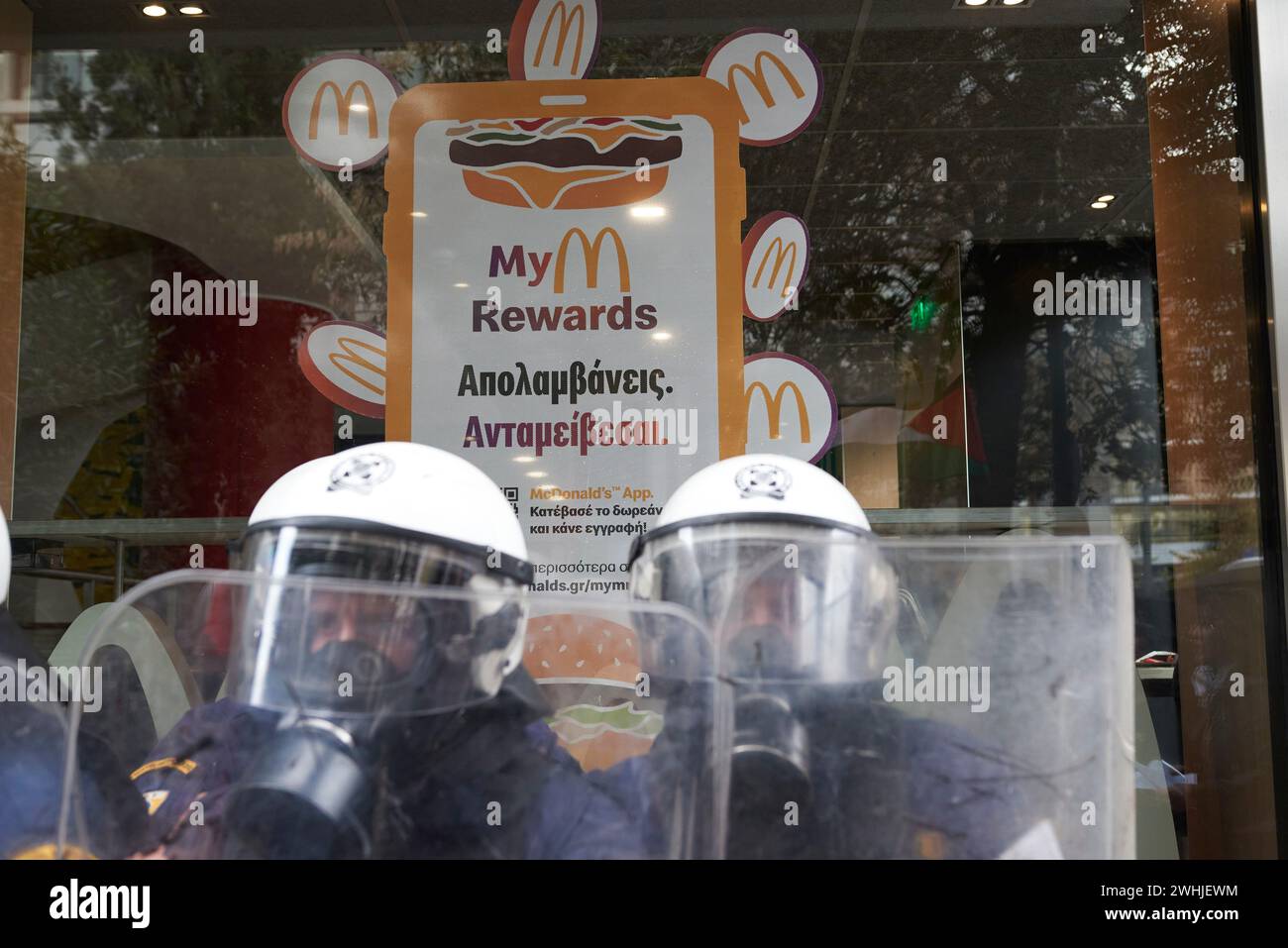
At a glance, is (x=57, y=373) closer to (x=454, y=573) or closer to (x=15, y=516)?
(x=15, y=516)

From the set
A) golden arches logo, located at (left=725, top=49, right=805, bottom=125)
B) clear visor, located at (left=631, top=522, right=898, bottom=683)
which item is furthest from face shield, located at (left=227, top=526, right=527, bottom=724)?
golden arches logo, located at (left=725, top=49, right=805, bottom=125)

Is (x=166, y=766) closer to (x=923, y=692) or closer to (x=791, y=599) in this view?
(x=791, y=599)

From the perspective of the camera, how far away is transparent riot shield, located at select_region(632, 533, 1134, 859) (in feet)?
4.69

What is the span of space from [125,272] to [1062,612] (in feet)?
8.80

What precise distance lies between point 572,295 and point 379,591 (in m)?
1.45

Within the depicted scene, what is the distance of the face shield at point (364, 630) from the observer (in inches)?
54.7

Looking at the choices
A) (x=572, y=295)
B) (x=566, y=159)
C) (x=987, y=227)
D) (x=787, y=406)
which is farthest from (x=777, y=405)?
(x=566, y=159)

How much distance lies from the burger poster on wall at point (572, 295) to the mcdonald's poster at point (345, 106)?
6cm

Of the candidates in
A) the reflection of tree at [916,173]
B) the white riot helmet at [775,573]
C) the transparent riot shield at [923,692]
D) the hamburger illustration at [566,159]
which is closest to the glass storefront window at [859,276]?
the reflection of tree at [916,173]

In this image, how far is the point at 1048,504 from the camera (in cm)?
254

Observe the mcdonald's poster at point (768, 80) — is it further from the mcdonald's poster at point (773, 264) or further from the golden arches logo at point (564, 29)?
the golden arches logo at point (564, 29)

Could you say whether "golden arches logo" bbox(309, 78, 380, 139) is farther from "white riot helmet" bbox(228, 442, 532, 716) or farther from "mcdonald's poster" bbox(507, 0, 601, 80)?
"white riot helmet" bbox(228, 442, 532, 716)
